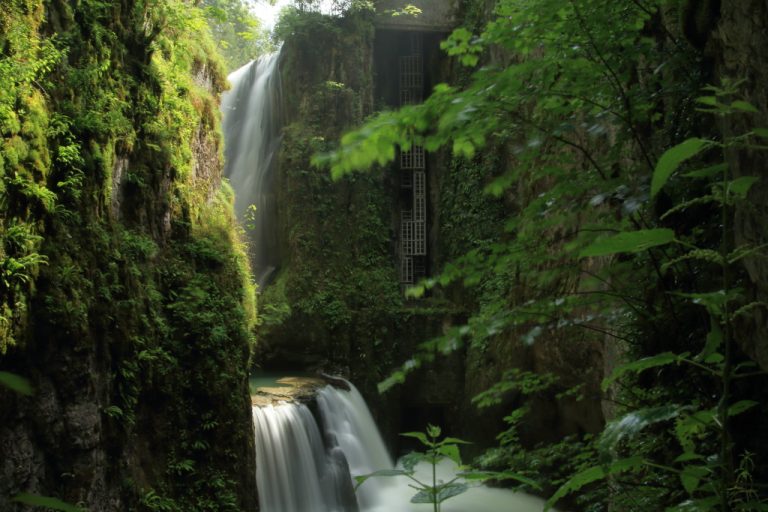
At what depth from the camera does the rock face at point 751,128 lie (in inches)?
71.8

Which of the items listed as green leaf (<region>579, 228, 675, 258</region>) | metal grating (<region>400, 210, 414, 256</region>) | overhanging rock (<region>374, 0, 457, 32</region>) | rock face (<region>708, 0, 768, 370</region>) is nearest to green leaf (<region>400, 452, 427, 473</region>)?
green leaf (<region>579, 228, 675, 258</region>)

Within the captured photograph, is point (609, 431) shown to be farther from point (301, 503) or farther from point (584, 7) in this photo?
point (301, 503)

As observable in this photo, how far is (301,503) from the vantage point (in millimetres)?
8961

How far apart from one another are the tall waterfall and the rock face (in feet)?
45.1

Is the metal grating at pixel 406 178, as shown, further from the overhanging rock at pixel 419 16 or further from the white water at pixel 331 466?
the white water at pixel 331 466

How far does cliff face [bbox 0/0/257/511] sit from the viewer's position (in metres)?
4.43

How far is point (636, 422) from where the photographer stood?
1.56 metres

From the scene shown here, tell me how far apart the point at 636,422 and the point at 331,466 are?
883 centimetres

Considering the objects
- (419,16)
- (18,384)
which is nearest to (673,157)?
(18,384)

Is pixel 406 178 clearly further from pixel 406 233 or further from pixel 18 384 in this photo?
pixel 18 384

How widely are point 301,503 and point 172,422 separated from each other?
3.49 m

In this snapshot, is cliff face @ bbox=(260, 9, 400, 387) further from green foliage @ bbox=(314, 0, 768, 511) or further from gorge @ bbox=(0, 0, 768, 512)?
green foliage @ bbox=(314, 0, 768, 511)

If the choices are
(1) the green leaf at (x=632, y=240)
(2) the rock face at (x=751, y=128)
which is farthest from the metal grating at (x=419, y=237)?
(1) the green leaf at (x=632, y=240)

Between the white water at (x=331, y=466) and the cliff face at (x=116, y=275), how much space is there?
1.56 m
